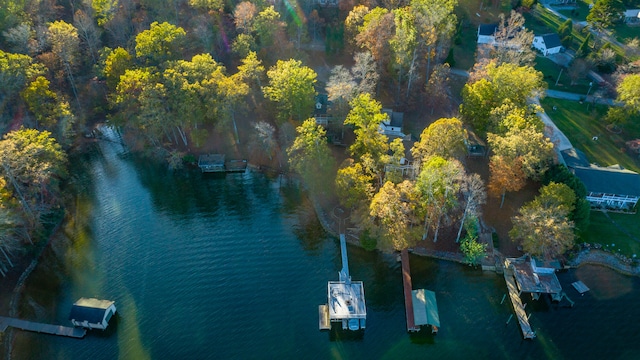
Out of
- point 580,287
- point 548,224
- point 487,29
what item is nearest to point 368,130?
point 548,224

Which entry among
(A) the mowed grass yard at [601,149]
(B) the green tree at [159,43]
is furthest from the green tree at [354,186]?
(B) the green tree at [159,43]

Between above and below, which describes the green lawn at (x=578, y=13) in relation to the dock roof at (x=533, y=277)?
above

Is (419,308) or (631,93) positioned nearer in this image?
(419,308)

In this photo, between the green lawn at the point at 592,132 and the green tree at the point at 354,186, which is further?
the green lawn at the point at 592,132

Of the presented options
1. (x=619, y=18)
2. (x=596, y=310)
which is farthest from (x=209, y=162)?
(x=619, y=18)

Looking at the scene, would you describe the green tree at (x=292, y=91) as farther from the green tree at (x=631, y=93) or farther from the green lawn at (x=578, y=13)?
the green lawn at (x=578, y=13)

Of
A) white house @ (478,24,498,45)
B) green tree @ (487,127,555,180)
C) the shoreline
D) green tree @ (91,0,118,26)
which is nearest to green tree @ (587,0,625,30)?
white house @ (478,24,498,45)

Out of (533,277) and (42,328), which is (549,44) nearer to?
(533,277)

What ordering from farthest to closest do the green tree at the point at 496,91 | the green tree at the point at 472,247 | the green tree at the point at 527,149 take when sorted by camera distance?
the green tree at the point at 496,91, the green tree at the point at 527,149, the green tree at the point at 472,247
